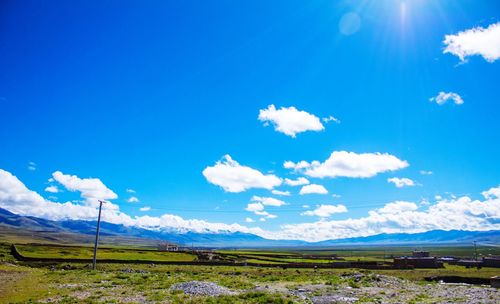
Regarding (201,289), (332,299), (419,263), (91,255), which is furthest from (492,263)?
(91,255)

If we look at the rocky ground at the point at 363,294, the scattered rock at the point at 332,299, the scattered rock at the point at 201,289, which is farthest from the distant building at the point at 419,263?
the scattered rock at the point at 201,289

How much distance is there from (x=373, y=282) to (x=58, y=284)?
1440 inches

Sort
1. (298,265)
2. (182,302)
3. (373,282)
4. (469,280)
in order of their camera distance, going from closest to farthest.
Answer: (182,302)
(373,282)
(469,280)
(298,265)

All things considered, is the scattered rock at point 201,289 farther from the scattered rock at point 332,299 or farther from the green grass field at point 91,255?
the green grass field at point 91,255

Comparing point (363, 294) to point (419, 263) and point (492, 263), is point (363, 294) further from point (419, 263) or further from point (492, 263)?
point (492, 263)

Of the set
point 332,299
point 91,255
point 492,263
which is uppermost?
point 492,263

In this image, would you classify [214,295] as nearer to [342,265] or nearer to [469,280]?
[469,280]

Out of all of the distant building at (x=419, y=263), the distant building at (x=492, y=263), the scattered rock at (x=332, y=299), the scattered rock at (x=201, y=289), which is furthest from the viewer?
the distant building at (x=492, y=263)

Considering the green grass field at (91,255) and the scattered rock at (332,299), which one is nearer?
the scattered rock at (332,299)

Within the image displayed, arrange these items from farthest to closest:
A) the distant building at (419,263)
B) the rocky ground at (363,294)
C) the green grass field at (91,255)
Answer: the green grass field at (91,255), the distant building at (419,263), the rocky ground at (363,294)

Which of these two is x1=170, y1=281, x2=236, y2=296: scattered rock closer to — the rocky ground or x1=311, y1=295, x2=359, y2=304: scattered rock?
the rocky ground

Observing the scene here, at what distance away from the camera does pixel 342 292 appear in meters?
37.9

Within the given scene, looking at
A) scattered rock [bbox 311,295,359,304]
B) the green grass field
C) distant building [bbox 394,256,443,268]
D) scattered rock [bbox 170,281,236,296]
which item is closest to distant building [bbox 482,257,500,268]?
distant building [bbox 394,256,443,268]

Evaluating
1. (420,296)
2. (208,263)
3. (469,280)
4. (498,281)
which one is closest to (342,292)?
(420,296)
